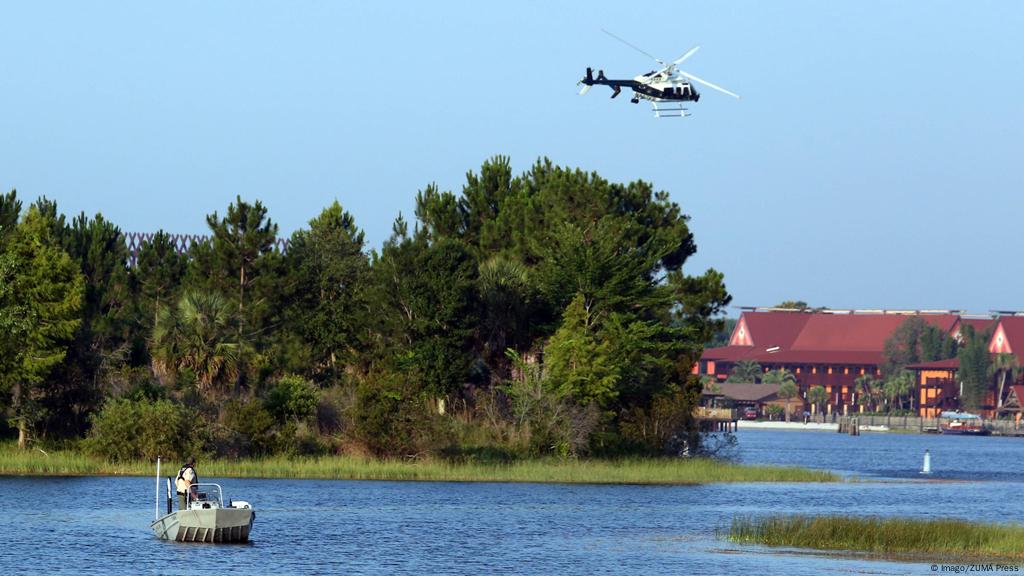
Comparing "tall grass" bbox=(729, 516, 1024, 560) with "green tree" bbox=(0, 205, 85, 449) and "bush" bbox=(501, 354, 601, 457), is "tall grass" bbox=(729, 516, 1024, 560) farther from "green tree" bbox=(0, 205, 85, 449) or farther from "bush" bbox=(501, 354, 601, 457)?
"green tree" bbox=(0, 205, 85, 449)

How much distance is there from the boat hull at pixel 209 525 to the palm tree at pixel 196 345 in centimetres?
2856

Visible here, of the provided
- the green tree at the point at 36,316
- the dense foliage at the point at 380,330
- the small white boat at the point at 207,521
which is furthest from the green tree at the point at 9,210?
the small white boat at the point at 207,521

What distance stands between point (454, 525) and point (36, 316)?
1127 inches

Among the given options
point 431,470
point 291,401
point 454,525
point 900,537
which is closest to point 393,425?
point 431,470

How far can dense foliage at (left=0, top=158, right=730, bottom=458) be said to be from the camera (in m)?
82.3

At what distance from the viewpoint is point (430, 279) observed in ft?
304

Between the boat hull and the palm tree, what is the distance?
93.7 feet

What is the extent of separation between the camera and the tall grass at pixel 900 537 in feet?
173

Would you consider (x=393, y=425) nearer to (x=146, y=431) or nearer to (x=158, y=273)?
(x=146, y=431)

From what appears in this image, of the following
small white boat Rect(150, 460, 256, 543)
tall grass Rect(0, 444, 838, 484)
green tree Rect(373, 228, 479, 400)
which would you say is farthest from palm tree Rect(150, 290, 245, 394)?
small white boat Rect(150, 460, 256, 543)

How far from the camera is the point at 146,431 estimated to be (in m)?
78.2

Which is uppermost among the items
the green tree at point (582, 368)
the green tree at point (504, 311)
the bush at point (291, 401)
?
the green tree at point (504, 311)

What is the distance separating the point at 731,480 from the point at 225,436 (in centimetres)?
2738

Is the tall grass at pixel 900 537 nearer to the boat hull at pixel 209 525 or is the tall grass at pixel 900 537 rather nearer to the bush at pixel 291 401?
the boat hull at pixel 209 525
